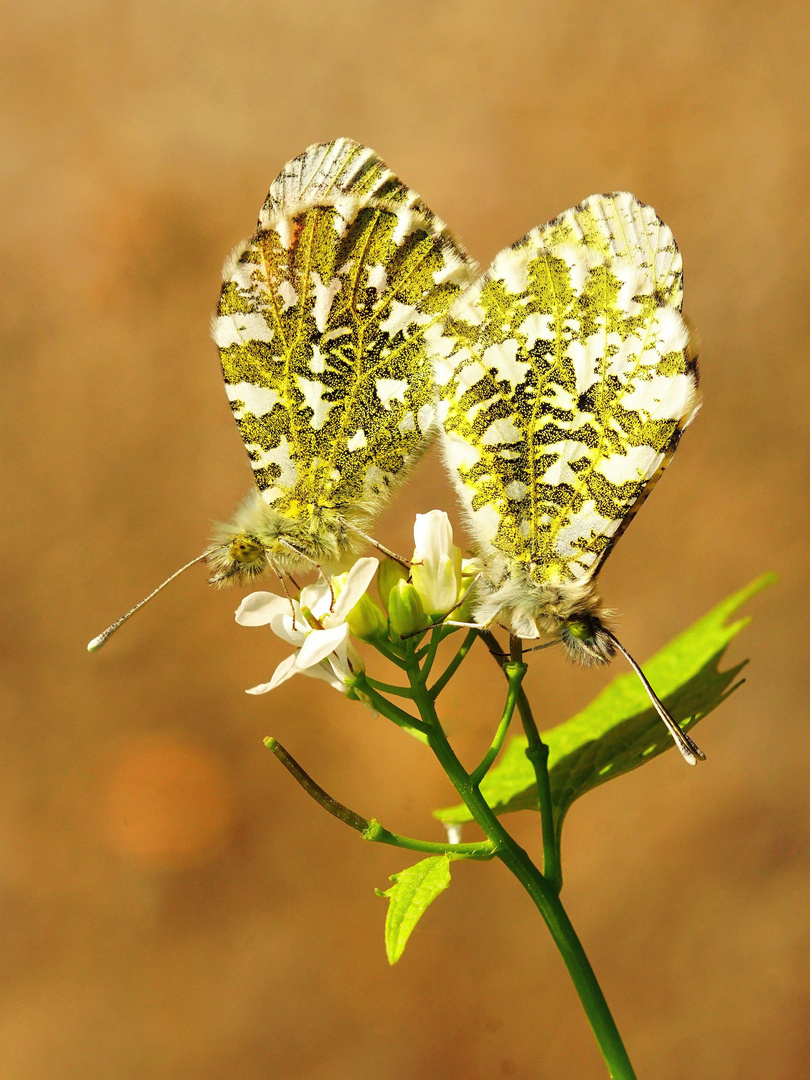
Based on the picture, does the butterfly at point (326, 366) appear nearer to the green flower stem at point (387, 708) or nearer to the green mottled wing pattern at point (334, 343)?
the green mottled wing pattern at point (334, 343)

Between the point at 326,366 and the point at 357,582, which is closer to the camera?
the point at 357,582

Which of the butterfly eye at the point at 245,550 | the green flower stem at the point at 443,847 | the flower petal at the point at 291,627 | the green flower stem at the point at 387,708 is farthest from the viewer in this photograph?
the butterfly eye at the point at 245,550

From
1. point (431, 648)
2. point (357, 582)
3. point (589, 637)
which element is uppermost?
point (357, 582)

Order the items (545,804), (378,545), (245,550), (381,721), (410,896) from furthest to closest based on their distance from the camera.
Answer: (381,721)
(245,550)
(378,545)
(545,804)
(410,896)

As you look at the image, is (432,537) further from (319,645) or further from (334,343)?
(334,343)

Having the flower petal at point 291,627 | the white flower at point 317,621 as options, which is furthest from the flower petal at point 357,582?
the flower petal at point 291,627

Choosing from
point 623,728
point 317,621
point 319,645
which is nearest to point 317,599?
point 317,621

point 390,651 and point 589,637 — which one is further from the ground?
point 390,651

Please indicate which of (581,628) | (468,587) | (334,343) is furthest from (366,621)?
(334,343)

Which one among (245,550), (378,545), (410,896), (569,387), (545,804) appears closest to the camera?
(410,896)
